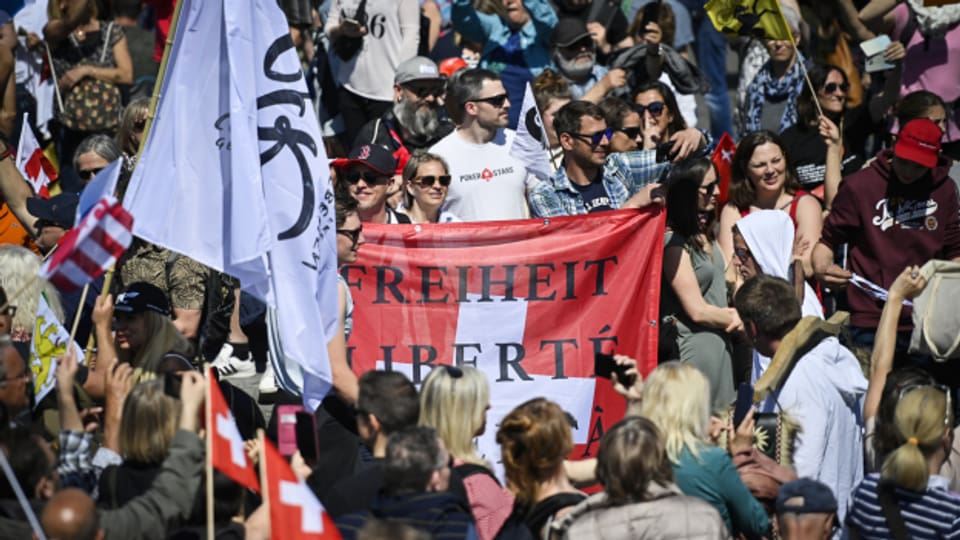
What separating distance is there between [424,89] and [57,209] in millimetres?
3225

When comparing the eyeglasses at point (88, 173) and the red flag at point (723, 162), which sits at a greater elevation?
the eyeglasses at point (88, 173)

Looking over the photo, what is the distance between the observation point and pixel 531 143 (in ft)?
33.4

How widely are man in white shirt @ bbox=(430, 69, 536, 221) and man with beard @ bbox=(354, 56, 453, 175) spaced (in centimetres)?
108

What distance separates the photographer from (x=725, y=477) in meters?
6.22

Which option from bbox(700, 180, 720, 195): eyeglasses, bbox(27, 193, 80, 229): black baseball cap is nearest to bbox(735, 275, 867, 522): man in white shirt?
bbox(700, 180, 720, 195): eyeglasses

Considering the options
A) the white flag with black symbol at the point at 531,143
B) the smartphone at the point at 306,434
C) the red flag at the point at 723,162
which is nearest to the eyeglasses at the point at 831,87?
the red flag at the point at 723,162

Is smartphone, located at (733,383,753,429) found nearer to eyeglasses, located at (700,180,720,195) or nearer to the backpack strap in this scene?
the backpack strap

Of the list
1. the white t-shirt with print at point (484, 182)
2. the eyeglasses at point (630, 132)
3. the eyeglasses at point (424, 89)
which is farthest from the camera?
the eyeglasses at point (424, 89)

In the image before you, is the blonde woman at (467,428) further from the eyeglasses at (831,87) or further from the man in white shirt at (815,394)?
the eyeglasses at (831,87)

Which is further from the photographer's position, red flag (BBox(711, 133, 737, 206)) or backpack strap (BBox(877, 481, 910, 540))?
red flag (BBox(711, 133, 737, 206))

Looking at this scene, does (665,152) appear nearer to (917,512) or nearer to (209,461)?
(917,512)

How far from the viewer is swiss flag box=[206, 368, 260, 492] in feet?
18.2

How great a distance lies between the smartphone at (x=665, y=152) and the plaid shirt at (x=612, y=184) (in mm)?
35

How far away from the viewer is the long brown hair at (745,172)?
9797 mm
